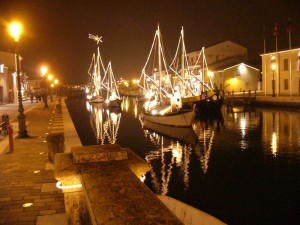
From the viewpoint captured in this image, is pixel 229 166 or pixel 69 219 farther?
pixel 229 166

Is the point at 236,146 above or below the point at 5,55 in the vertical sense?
below

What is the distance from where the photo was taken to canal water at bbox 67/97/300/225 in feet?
39.3

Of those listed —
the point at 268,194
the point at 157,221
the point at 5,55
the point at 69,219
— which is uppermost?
the point at 5,55

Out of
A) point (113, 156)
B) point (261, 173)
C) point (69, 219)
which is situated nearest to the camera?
point (113, 156)

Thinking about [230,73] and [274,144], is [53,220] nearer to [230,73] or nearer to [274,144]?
[274,144]

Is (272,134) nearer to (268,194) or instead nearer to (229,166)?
(229,166)

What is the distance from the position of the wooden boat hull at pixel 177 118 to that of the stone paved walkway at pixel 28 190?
1657cm

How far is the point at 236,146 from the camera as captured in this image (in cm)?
2225

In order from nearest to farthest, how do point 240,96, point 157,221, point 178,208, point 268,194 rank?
point 157,221 → point 178,208 → point 268,194 → point 240,96

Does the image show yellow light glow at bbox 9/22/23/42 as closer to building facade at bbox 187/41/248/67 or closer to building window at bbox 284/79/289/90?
building window at bbox 284/79/289/90

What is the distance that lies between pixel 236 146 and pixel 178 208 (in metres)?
16.2

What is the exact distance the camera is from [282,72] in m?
51.2

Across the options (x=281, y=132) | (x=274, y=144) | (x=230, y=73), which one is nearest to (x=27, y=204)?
(x=274, y=144)

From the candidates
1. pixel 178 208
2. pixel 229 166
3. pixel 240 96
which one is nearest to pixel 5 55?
pixel 240 96
